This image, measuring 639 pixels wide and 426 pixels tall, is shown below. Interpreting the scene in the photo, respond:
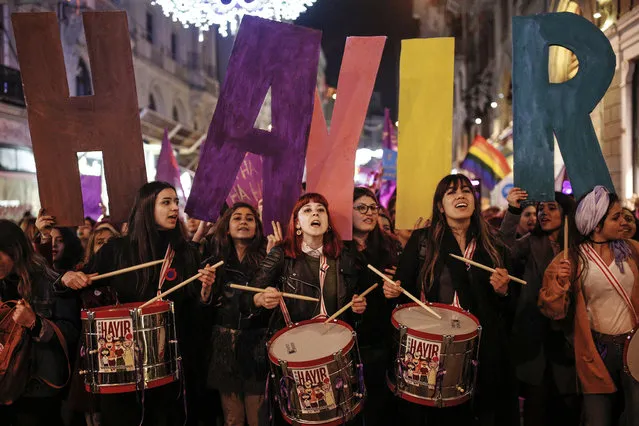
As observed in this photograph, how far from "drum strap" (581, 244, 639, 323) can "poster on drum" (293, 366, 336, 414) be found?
6.05 feet

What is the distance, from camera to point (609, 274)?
3758 millimetres

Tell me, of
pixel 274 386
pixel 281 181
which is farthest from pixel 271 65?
pixel 274 386

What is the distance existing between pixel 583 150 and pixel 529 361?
156 centimetres

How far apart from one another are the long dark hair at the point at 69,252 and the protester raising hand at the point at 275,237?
227 centimetres

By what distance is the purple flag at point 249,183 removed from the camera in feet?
19.2

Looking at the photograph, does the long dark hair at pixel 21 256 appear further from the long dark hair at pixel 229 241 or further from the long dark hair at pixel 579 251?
the long dark hair at pixel 579 251

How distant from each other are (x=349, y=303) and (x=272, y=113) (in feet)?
5.40

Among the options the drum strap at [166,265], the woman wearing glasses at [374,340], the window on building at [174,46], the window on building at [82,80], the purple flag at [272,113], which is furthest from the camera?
the window on building at [174,46]

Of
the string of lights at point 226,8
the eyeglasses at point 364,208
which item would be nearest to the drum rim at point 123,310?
the eyeglasses at point 364,208

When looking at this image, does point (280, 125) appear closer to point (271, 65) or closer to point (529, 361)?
point (271, 65)

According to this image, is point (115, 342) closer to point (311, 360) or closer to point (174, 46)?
point (311, 360)

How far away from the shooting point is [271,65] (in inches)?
178

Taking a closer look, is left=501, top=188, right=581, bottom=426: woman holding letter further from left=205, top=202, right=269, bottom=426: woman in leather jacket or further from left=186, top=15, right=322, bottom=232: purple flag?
left=205, top=202, right=269, bottom=426: woman in leather jacket

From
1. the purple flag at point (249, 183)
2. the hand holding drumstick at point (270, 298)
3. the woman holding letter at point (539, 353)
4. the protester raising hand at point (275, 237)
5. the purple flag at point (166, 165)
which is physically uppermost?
the purple flag at point (166, 165)
